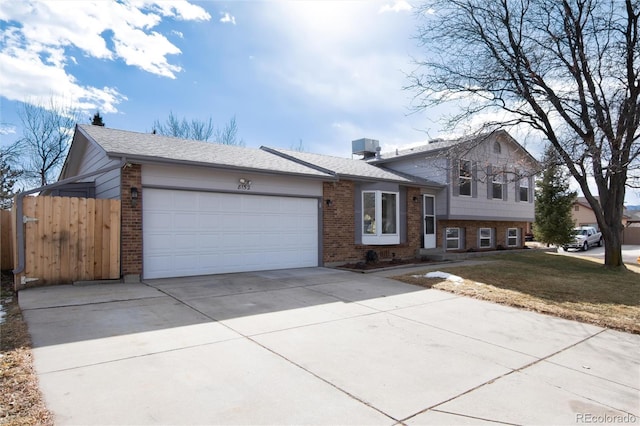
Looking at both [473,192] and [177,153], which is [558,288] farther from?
[177,153]

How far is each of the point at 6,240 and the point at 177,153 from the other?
5.52 meters

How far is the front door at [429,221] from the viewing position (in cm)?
1547

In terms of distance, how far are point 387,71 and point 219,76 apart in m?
7.83

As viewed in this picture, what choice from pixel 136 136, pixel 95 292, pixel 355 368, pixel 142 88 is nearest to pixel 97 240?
pixel 95 292

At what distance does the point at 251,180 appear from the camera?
10.5 m

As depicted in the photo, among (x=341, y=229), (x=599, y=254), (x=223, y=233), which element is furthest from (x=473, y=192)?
(x=599, y=254)

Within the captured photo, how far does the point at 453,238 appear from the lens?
16.9 meters

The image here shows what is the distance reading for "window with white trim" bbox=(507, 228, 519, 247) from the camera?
64.8 ft

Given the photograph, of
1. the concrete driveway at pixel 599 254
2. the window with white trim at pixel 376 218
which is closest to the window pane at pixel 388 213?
the window with white trim at pixel 376 218

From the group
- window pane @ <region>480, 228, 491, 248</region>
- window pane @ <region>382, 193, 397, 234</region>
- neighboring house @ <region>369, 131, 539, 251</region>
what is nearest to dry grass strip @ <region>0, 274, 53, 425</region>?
window pane @ <region>382, 193, 397, 234</region>

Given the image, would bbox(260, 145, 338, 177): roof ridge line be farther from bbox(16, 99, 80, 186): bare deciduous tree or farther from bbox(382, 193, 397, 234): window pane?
bbox(16, 99, 80, 186): bare deciduous tree

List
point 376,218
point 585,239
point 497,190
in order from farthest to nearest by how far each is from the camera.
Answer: point 585,239 < point 497,190 < point 376,218

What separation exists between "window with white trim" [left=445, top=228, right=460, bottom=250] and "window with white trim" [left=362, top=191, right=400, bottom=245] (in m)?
4.36

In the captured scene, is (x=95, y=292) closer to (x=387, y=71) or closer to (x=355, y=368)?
(x=355, y=368)
